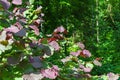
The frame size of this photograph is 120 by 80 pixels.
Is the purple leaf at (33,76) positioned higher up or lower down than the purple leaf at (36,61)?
lower down

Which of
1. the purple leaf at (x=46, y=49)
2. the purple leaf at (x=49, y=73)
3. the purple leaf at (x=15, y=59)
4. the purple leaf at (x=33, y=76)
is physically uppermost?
the purple leaf at (x=46, y=49)

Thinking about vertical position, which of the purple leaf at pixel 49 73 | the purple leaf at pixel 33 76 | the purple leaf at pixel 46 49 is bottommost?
the purple leaf at pixel 33 76

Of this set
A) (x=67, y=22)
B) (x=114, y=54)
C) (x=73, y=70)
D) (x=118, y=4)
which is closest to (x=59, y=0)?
(x=67, y=22)

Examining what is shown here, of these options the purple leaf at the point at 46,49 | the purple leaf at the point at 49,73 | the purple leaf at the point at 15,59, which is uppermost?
the purple leaf at the point at 46,49

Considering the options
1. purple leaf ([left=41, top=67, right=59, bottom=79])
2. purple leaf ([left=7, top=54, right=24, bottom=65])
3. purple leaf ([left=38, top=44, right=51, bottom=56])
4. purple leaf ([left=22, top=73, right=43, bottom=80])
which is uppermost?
purple leaf ([left=38, top=44, right=51, bottom=56])

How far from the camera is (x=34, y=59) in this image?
143 centimetres

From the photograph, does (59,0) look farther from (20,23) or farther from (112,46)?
(20,23)

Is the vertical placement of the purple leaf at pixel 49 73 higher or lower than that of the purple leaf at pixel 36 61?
lower

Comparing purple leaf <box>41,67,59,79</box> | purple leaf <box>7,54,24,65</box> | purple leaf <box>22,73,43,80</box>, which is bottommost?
purple leaf <box>22,73,43,80</box>

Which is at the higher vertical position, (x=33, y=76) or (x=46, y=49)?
(x=46, y=49)

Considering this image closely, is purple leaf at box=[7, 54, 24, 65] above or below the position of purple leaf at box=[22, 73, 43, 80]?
above

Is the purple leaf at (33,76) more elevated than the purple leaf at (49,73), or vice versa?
the purple leaf at (49,73)

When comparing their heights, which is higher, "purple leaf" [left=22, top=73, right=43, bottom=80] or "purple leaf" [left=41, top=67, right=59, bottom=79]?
"purple leaf" [left=41, top=67, right=59, bottom=79]

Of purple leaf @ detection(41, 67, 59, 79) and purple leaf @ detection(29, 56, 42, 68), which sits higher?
purple leaf @ detection(29, 56, 42, 68)
